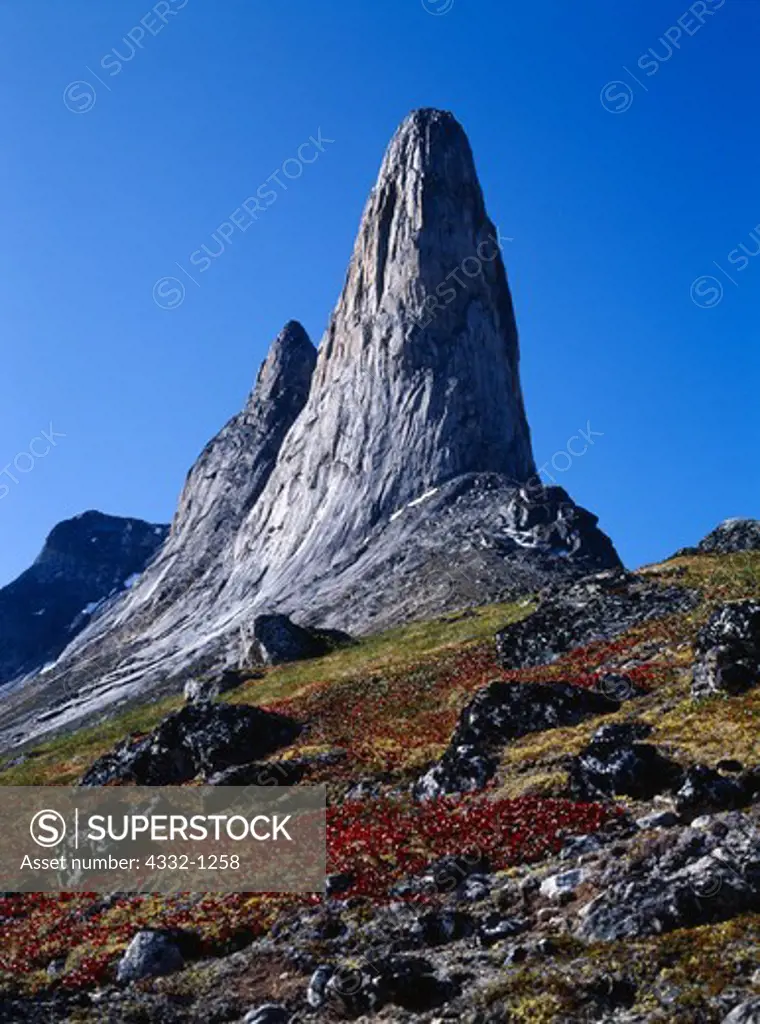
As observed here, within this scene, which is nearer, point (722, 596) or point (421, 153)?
point (722, 596)

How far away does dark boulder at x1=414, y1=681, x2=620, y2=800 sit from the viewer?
32188 mm

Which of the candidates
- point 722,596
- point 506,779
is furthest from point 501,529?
point 506,779

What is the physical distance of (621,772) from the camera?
2473cm

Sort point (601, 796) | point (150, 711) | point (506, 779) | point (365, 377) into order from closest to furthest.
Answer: point (601, 796)
point (506, 779)
point (150, 711)
point (365, 377)

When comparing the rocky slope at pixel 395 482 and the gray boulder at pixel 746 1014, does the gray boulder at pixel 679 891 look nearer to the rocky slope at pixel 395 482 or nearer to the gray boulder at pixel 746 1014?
the gray boulder at pixel 746 1014

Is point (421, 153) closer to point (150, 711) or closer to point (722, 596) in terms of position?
point (150, 711)

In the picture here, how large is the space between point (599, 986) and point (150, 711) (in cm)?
7954

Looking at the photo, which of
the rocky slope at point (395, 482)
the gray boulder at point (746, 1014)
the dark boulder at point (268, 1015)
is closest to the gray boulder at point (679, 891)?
the gray boulder at point (746, 1014)

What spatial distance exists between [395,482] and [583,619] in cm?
10541

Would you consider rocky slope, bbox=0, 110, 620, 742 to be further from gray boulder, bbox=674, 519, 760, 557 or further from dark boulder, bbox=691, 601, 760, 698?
dark boulder, bbox=691, 601, 760, 698

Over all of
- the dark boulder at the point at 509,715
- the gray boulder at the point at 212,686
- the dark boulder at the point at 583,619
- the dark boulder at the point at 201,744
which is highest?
the gray boulder at the point at 212,686

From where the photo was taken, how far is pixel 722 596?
2115 inches

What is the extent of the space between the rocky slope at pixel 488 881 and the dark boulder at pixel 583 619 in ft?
17.1

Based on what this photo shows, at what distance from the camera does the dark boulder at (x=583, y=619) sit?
2062 inches
